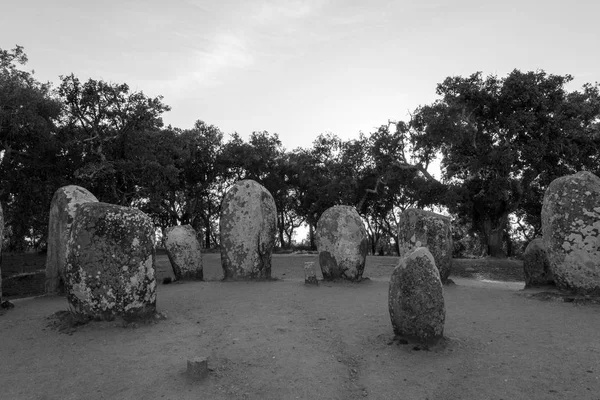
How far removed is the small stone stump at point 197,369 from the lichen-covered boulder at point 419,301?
3.24 m

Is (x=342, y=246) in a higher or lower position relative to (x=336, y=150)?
lower

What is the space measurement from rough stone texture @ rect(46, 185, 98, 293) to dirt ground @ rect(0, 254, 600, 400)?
262cm

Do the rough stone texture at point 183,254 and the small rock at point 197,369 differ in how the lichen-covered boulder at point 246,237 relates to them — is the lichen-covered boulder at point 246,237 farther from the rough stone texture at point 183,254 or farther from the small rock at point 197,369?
the small rock at point 197,369

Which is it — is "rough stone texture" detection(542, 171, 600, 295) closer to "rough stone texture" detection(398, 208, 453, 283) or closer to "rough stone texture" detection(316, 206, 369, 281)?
"rough stone texture" detection(398, 208, 453, 283)

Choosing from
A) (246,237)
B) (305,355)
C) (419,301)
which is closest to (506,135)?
(246,237)

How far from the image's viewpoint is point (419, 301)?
277 inches

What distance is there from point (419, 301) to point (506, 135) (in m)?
22.0

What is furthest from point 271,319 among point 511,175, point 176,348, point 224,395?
point 511,175

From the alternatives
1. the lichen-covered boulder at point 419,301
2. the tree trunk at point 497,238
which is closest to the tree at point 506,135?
the tree trunk at point 497,238

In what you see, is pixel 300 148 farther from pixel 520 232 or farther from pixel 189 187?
pixel 520 232

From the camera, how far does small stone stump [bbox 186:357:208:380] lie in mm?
6141

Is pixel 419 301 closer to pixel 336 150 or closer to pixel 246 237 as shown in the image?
pixel 246 237

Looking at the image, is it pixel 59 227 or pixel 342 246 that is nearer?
pixel 59 227

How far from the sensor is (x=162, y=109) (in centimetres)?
2367
